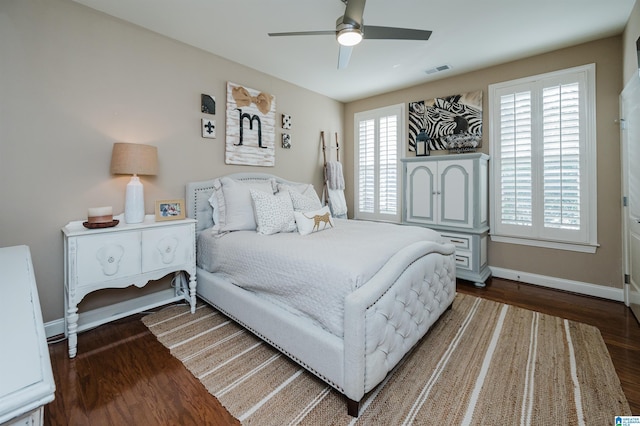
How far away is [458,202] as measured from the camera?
Result: 3.42 m

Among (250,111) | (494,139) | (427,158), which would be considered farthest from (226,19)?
(494,139)

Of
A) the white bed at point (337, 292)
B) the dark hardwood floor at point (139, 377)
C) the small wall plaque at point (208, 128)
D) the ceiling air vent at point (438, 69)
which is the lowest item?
the dark hardwood floor at point (139, 377)

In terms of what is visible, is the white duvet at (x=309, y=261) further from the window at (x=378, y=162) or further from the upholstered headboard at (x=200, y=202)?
the window at (x=378, y=162)

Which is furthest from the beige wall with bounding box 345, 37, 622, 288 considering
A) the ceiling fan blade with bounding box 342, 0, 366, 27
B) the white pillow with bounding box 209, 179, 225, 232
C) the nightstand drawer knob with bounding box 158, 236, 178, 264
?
the nightstand drawer knob with bounding box 158, 236, 178, 264

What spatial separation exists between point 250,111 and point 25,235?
231 centimetres

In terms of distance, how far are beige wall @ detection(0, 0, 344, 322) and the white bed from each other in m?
0.98

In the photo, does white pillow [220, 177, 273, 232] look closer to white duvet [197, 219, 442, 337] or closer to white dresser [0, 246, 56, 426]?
white duvet [197, 219, 442, 337]

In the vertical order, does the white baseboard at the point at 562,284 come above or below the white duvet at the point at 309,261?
below

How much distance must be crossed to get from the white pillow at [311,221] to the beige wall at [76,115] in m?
1.24

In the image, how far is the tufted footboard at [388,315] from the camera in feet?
4.67

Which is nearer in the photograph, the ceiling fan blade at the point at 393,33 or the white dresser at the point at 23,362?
the white dresser at the point at 23,362

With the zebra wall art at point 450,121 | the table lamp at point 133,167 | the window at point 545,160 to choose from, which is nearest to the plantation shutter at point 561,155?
the window at point 545,160

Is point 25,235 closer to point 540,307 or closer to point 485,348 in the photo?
point 485,348

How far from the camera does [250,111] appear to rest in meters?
3.43
